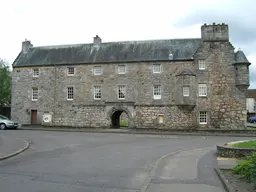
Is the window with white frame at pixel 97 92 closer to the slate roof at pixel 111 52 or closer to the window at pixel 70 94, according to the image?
the window at pixel 70 94

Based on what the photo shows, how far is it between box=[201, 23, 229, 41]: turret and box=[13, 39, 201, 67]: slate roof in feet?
6.07

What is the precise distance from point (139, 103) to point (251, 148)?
69.6 ft

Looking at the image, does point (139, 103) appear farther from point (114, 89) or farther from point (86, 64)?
point (86, 64)

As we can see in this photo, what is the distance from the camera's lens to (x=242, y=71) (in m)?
32.7

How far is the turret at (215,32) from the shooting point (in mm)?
33469

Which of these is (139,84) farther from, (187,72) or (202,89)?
(202,89)

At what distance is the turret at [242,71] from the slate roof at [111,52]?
206 inches

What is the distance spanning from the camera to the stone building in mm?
33031

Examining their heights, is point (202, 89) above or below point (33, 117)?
above

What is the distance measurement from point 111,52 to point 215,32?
1317 cm

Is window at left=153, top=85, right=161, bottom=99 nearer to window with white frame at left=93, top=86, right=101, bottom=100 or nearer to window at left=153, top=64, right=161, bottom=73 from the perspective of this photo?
window at left=153, top=64, right=161, bottom=73

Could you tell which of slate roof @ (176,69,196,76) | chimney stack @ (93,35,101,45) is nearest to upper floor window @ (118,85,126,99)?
slate roof @ (176,69,196,76)

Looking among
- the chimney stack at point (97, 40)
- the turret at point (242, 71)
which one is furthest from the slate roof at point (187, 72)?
the chimney stack at point (97, 40)

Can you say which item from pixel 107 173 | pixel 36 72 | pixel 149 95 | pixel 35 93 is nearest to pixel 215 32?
pixel 149 95
